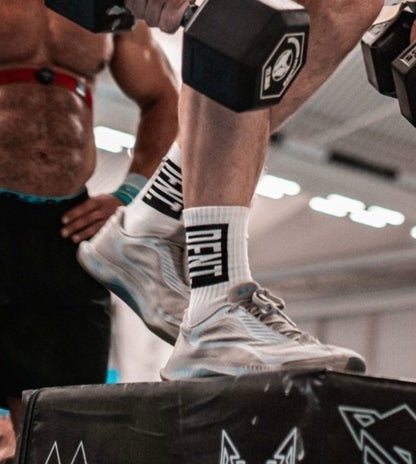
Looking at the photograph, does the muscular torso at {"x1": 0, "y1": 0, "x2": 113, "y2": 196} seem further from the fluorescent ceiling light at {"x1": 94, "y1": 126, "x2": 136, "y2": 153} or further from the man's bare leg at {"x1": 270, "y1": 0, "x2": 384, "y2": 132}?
the fluorescent ceiling light at {"x1": 94, "y1": 126, "x2": 136, "y2": 153}

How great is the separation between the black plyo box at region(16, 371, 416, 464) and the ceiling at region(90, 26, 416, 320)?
2971 mm

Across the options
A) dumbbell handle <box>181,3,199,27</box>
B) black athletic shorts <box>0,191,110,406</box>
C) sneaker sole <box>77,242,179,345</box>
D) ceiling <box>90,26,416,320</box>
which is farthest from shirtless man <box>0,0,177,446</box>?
ceiling <box>90,26,416,320</box>

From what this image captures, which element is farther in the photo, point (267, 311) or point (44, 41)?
point (44, 41)

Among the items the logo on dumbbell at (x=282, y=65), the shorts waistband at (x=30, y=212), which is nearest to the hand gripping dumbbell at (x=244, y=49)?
the logo on dumbbell at (x=282, y=65)

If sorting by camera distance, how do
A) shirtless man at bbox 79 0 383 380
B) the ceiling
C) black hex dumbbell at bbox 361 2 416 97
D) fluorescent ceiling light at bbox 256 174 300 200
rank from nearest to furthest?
1. shirtless man at bbox 79 0 383 380
2. black hex dumbbell at bbox 361 2 416 97
3. the ceiling
4. fluorescent ceiling light at bbox 256 174 300 200

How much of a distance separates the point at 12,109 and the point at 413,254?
21.9 feet

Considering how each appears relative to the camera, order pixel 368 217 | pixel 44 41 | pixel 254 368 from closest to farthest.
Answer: pixel 254 368, pixel 44 41, pixel 368 217

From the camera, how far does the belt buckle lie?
210 centimetres

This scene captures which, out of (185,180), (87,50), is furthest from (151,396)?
(87,50)

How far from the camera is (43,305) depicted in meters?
2.06

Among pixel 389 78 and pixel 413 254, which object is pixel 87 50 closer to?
pixel 389 78

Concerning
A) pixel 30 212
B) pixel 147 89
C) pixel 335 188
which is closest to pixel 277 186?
pixel 335 188

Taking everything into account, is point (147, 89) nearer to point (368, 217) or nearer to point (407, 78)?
point (407, 78)

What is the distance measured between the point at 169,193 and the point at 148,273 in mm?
121
